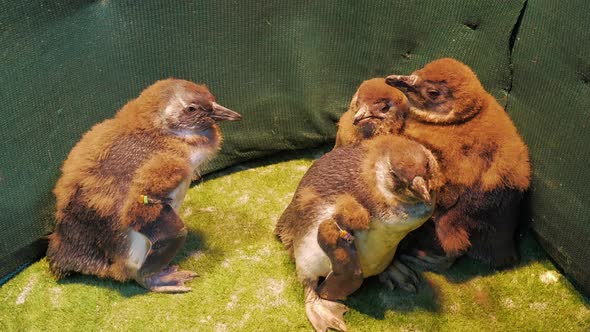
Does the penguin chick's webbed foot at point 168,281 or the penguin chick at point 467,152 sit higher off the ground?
the penguin chick at point 467,152

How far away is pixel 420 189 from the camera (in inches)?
78.7

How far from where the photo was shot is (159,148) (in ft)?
7.34

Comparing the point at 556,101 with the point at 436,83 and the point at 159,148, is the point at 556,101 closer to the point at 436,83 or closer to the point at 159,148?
the point at 436,83

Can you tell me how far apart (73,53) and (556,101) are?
1.81 metres

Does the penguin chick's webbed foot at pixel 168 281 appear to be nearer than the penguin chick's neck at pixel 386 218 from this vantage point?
No

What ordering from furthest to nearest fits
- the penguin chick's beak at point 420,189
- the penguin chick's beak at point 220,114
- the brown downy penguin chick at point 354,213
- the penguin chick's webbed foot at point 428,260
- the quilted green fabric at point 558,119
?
the penguin chick's webbed foot at point 428,260 < the penguin chick's beak at point 220,114 < the quilted green fabric at point 558,119 < the brown downy penguin chick at point 354,213 < the penguin chick's beak at point 420,189

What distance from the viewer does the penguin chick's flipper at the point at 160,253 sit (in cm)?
219

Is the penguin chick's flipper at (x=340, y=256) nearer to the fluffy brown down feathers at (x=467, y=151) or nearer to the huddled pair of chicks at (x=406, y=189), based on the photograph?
the huddled pair of chicks at (x=406, y=189)

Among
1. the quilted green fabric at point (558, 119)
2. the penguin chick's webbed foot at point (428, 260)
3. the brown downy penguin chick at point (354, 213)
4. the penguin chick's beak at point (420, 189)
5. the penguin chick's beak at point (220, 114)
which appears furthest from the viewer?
the penguin chick's webbed foot at point (428, 260)

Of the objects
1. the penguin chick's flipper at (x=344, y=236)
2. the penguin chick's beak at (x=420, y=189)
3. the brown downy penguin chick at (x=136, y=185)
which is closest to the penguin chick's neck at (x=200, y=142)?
the brown downy penguin chick at (x=136, y=185)

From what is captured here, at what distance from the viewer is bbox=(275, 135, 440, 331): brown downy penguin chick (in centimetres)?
210

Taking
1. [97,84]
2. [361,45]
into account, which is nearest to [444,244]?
[361,45]

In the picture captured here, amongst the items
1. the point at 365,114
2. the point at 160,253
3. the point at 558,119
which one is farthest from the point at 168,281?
the point at 558,119

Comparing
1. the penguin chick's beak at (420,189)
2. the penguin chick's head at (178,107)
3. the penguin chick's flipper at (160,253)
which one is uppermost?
the penguin chick's head at (178,107)
